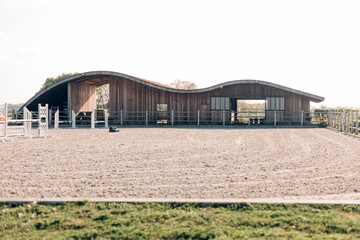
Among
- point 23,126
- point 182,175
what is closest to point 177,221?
point 182,175

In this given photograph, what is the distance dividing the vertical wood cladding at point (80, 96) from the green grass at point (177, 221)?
79.9ft

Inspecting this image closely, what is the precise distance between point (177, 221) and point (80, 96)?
27.1 m

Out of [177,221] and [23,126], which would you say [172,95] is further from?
[177,221]

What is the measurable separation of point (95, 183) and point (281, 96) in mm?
23541

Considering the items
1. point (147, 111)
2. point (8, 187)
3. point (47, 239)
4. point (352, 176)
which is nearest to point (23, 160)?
point (8, 187)

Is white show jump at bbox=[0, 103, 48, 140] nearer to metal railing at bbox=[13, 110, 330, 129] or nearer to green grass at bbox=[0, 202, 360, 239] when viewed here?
metal railing at bbox=[13, 110, 330, 129]

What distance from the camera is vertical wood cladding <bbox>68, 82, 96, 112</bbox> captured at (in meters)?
27.3

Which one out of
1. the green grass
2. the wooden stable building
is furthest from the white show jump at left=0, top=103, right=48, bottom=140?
the green grass

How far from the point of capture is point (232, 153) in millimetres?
9406

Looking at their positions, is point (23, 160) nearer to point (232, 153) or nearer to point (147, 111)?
point (232, 153)

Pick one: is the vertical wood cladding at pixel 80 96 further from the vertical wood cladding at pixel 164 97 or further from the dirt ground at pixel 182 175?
the dirt ground at pixel 182 175

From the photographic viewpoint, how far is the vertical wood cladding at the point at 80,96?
89.7ft

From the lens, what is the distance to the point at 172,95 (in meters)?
27.7

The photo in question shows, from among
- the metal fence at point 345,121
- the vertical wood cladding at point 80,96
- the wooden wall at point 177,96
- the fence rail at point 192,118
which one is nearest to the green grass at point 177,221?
the metal fence at point 345,121
